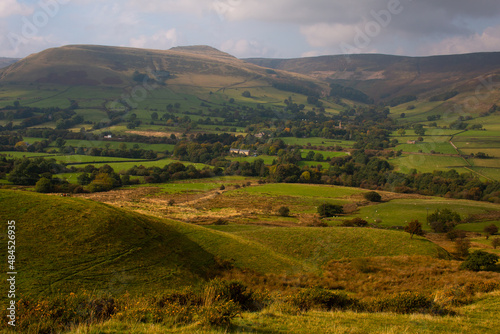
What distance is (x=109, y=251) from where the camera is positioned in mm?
17938

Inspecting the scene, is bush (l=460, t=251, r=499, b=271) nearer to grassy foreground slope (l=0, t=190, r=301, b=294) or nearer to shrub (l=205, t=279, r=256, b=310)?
grassy foreground slope (l=0, t=190, r=301, b=294)

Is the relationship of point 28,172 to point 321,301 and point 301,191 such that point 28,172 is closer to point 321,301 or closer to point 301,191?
point 301,191

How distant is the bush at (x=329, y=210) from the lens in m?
59.8

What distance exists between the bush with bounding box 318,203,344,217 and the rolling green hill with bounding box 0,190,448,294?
32326mm

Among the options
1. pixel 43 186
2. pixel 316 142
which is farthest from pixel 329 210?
pixel 316 142

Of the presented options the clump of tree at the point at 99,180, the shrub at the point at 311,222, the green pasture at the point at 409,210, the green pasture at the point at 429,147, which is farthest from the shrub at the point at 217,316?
the green pasture at the point at 429,147

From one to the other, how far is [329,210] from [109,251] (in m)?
48.1

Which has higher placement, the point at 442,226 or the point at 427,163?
the point at 427,163

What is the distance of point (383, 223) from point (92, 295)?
47.8 meters

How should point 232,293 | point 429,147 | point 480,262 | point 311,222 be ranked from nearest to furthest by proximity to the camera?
point 232,293 → point 480,262 → point 311,222 → point 429,147

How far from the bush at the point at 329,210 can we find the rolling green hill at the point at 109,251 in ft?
106

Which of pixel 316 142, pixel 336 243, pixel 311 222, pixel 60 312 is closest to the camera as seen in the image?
pixel 60 312

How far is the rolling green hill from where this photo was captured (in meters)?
15.6

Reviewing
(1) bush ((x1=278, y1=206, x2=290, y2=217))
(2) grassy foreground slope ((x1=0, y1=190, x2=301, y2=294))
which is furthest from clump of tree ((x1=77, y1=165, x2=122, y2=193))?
(2) grassy foreground slope ((x1=0, y1=190, x2=301, y2=294))
